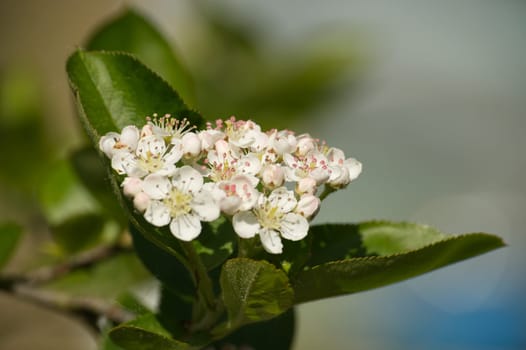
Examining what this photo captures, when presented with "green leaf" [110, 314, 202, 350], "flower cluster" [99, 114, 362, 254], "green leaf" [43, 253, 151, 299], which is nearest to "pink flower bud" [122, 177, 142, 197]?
"flower cluster" [99, 114, 362, 254]

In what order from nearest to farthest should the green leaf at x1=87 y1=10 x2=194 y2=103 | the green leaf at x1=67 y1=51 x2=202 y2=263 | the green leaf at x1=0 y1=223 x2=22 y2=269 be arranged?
1. the green leaf at x1=67 y1=51 x2=202 y2=263
2. the green leaf at x1=0 y1=223 x2=22 y2=269
3. the green leaf at x1=87 y1=10 x2=194 y2=103

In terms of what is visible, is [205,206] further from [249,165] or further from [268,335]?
[268,335]

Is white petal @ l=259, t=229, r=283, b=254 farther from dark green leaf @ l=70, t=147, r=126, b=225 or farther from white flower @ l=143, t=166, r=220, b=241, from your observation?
dark green leaf @ l=70, t=147, r=126, b=225

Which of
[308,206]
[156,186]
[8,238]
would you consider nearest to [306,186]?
[308,206]

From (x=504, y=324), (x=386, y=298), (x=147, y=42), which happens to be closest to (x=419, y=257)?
(x=147, y=42)

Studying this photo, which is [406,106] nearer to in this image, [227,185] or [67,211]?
[67,211]

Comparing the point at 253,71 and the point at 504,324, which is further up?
the point at 253,71
